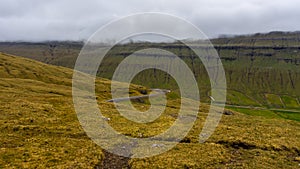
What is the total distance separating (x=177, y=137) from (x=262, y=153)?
10018 mm

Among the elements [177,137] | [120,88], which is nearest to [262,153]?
[177,137]

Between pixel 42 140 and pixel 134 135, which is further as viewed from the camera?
pixel 134 135

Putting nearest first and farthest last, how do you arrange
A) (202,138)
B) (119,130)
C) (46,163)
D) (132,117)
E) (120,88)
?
(46,163), (202,138), (119,130), (132,117), (120,88)

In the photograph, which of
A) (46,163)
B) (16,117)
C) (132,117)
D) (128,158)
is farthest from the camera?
(132,117)

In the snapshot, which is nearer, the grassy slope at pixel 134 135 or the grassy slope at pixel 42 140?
the grassy slope at pixel 42 140

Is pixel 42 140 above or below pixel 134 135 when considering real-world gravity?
above

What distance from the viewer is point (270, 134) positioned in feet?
117

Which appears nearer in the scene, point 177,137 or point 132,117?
point 177,137

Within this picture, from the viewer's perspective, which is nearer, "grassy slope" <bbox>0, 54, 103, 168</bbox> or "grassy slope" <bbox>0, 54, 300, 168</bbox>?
"grassy slope" <bbox>0, 54, 103, 168</bbox>

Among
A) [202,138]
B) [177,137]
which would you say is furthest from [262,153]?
[177,137]

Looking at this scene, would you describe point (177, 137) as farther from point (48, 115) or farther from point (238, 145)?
point (48, 115)

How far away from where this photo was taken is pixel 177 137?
3275cm

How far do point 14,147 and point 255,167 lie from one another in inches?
965

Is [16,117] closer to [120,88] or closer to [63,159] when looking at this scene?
[63,159]
